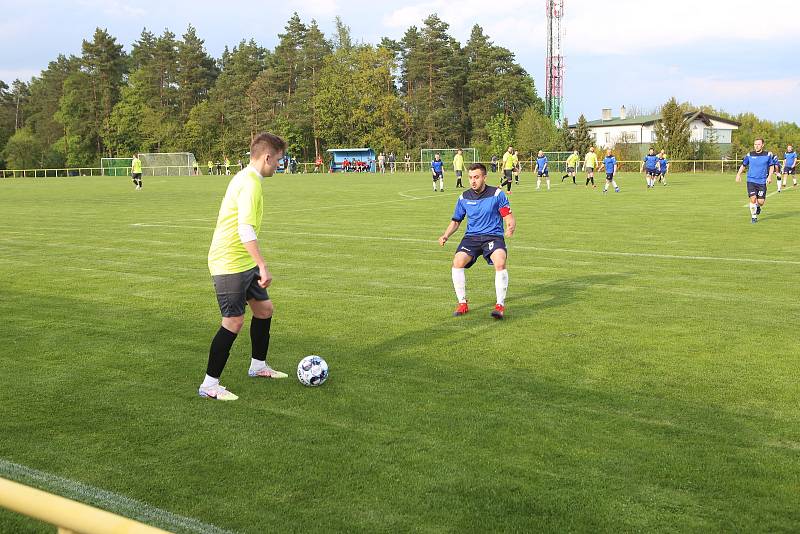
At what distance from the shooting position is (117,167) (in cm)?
8512

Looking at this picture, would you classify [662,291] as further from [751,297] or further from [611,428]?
[611,428]

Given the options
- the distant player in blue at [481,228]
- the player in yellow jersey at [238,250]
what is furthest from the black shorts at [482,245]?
the player in yellow jersey at [238,250]

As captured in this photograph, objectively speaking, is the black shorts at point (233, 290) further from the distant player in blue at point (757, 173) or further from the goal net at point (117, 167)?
the goal net at point (117, 167)

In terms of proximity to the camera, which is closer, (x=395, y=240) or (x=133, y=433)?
(x=133, y=433)

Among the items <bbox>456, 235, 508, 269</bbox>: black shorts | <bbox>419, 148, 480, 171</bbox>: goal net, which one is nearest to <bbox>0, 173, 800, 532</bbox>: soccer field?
<bbox>456, 235, 508, 269</bbox>: black shorts

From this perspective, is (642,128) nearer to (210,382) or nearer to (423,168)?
(423,168)

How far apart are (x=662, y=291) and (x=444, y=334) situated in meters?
3.86

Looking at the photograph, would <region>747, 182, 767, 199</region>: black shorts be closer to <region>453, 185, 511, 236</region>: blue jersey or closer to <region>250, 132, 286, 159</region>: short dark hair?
<region>453, 185, 511, 236</region>: blue jersey

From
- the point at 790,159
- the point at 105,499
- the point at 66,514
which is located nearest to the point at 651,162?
the point at 790,159

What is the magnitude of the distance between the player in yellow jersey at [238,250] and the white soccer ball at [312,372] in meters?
0.60

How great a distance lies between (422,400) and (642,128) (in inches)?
3897

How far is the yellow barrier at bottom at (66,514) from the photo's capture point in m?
2.00

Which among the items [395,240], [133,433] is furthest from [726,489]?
[395,240]

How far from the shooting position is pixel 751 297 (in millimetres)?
10289
